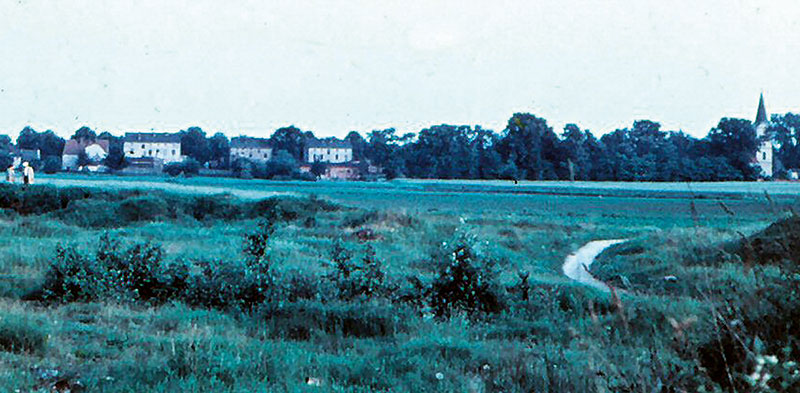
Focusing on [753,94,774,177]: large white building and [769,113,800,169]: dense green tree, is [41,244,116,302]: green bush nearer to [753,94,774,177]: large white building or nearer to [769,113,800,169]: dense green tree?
[753,94,774,177]: large white building

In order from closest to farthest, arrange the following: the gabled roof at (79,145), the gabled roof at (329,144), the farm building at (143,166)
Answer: the farm building at (143,166)
the gabled roof at (79,145)
the gabled roof at (329,144)

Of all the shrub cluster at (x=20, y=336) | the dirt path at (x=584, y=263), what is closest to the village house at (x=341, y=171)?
the dirt path at (x=584, y=263)

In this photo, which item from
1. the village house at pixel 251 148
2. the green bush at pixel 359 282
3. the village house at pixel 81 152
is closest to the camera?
the green bush at pixel 359 282

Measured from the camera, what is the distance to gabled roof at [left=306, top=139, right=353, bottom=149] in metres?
135

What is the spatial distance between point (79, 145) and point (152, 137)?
40.2ft

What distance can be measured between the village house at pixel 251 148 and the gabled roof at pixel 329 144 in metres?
7.50

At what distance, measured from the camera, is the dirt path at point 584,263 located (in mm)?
18353

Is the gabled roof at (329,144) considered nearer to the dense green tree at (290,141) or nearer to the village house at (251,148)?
the dense green tree at (290,141)

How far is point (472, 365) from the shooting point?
6.43 metres

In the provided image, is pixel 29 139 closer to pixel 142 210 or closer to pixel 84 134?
pixel 84 134

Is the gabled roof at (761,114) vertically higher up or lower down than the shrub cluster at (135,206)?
higher up

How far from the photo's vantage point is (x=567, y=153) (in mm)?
80812

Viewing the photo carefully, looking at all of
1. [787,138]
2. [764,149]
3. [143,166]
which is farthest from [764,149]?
[143,166]

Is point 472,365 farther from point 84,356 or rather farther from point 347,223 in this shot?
point 347,223
